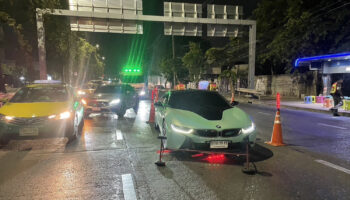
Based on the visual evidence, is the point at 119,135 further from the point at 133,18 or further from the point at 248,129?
the point at 133,18

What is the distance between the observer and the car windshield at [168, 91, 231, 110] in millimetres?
6771

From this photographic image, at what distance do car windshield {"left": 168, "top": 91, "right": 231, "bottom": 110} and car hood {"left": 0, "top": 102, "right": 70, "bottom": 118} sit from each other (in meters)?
2.97

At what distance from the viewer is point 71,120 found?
24.1 ft

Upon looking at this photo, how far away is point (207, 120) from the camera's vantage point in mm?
5680

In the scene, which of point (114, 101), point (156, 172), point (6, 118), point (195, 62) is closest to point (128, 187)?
point (156, 172)

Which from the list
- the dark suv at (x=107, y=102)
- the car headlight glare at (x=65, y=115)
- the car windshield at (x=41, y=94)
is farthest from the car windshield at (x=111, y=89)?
the car headlight glare at (x=65, y=115)

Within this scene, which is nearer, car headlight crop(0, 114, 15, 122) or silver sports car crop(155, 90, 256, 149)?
silver sports car crop(155, 90, 256, 149)

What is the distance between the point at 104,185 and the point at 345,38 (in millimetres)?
24187

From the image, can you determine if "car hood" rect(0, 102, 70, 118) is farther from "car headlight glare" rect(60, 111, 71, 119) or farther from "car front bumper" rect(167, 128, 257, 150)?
"car front bumper" rect(167, 128, 257, 150)

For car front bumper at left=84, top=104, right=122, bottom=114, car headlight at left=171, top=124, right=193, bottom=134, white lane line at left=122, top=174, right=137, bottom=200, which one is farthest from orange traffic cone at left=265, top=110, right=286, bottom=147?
car front bumper at left=84, top=104, right=122, bottom=114

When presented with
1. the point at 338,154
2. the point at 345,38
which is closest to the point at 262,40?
the point at 345,38

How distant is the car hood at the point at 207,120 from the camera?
18.0 feet

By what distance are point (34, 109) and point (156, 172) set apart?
3963mm

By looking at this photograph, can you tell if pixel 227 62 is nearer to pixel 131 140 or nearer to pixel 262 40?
pixel 262 40
